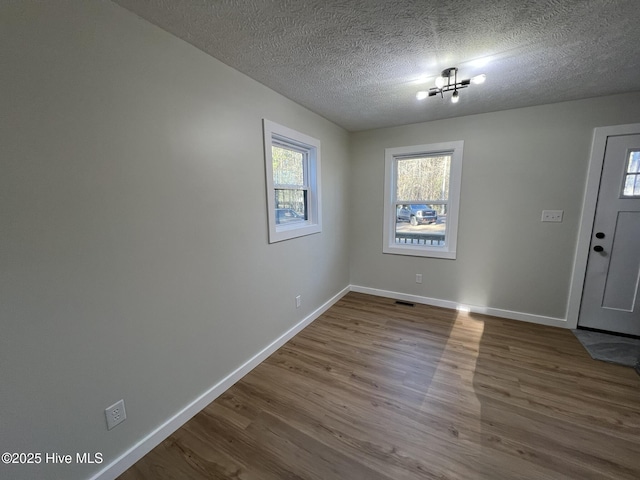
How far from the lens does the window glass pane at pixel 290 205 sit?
252 cm

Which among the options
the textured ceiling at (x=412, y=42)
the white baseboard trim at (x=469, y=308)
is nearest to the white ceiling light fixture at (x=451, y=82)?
the textured ceiling at (x=412, y=42)

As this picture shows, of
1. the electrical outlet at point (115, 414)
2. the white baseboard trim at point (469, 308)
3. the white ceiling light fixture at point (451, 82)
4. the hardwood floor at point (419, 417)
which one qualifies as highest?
the white ceiling light fixture at point (451, 82)

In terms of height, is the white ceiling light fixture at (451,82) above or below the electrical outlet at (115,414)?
above

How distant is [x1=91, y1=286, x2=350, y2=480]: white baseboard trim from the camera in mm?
1321

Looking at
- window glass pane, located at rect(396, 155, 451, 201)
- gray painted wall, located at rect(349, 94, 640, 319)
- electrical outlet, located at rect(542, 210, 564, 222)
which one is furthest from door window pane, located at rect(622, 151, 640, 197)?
window glass pane, located at rect(396, 155, 451, 201)

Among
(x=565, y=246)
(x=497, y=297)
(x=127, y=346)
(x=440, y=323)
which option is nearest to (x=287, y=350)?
(x=127, y=346)

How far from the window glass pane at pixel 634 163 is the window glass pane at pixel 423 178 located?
1.54 meters

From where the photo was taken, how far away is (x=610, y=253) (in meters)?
2.51

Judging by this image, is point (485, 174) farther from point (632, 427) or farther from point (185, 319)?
point (185, 319)

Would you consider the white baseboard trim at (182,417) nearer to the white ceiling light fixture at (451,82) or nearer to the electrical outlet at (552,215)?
the white ceiling light fixture at (451,82)

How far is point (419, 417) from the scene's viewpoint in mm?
1649

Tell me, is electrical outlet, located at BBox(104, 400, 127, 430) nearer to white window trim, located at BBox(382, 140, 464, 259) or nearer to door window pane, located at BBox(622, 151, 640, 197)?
white window trim, located at BBox(382, 140, 464, 259)

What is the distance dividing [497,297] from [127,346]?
362 centimetres

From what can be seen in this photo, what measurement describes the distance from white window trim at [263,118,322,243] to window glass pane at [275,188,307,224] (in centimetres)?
5
